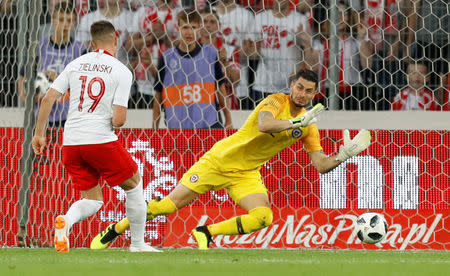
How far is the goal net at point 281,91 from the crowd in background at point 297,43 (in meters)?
0.01

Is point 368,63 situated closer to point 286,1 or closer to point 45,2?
point 286,1

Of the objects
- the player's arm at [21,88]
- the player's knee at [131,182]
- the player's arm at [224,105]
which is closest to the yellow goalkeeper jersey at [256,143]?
the player's arm at [224,105]

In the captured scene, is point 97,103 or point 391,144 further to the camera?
point 391,144

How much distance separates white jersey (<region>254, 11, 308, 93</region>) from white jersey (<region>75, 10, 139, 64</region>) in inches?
47.0

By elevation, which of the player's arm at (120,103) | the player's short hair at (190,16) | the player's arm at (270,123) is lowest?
the player's arm at (270,123)

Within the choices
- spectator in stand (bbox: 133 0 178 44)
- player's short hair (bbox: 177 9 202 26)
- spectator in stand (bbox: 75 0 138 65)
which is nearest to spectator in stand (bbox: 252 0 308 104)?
player's short hair (bbox: 177 9 202 26)

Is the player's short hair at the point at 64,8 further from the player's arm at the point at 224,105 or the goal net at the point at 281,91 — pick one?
the player's arm at the point at 224,105

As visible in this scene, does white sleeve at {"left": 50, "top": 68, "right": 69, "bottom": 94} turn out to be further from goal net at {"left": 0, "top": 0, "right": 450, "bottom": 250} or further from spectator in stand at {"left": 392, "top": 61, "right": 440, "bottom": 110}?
spectator in stand at {"left": 392, "top": 61, "right": 440, "bottom": 110}

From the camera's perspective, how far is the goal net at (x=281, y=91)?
28.9 feet

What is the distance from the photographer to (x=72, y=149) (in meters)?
6.94

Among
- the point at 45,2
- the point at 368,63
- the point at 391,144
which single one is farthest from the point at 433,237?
the point at 45,2

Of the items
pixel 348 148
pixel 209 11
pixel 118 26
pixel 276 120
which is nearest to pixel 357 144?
pixel 348 148

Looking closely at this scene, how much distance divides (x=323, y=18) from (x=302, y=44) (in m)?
0.30

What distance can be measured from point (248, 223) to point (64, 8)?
2.89 m
